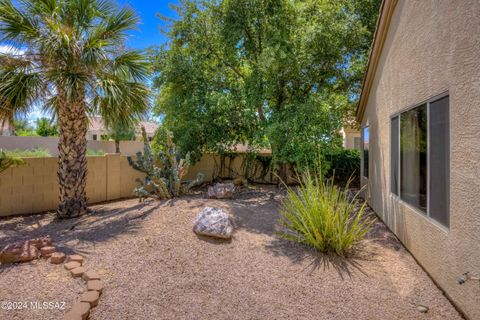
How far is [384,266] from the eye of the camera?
4102 mm

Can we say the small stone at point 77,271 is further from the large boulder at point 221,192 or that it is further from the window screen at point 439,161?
the large boulder at point 221,192

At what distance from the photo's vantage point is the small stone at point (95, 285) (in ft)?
10.1

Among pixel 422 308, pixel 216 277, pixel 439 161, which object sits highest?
pixel 439 161

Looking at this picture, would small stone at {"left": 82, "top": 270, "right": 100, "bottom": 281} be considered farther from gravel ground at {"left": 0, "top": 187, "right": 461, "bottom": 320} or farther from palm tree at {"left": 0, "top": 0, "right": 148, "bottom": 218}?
palm tree at {"left": 0, "top": 0, "right": 148, "bottom": 218}

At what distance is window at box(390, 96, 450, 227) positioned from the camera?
11.3 ft

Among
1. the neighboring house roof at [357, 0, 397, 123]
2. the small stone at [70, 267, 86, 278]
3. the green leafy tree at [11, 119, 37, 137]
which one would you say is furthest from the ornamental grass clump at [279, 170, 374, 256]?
the green leafy tree at [11, 119, 37, 137]

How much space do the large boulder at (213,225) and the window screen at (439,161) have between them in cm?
289

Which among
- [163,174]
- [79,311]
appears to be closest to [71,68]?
[163,174]

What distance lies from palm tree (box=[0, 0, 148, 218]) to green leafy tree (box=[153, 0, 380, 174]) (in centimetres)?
308

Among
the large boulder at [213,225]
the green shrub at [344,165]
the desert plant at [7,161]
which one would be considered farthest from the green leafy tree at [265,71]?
the desert plant at [7,161]

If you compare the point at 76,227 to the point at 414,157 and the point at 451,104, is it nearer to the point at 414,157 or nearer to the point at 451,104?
the point at 414,157

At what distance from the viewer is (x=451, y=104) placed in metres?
3.18

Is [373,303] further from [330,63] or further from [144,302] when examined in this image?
[330,63]

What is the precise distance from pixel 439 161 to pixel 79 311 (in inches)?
167
